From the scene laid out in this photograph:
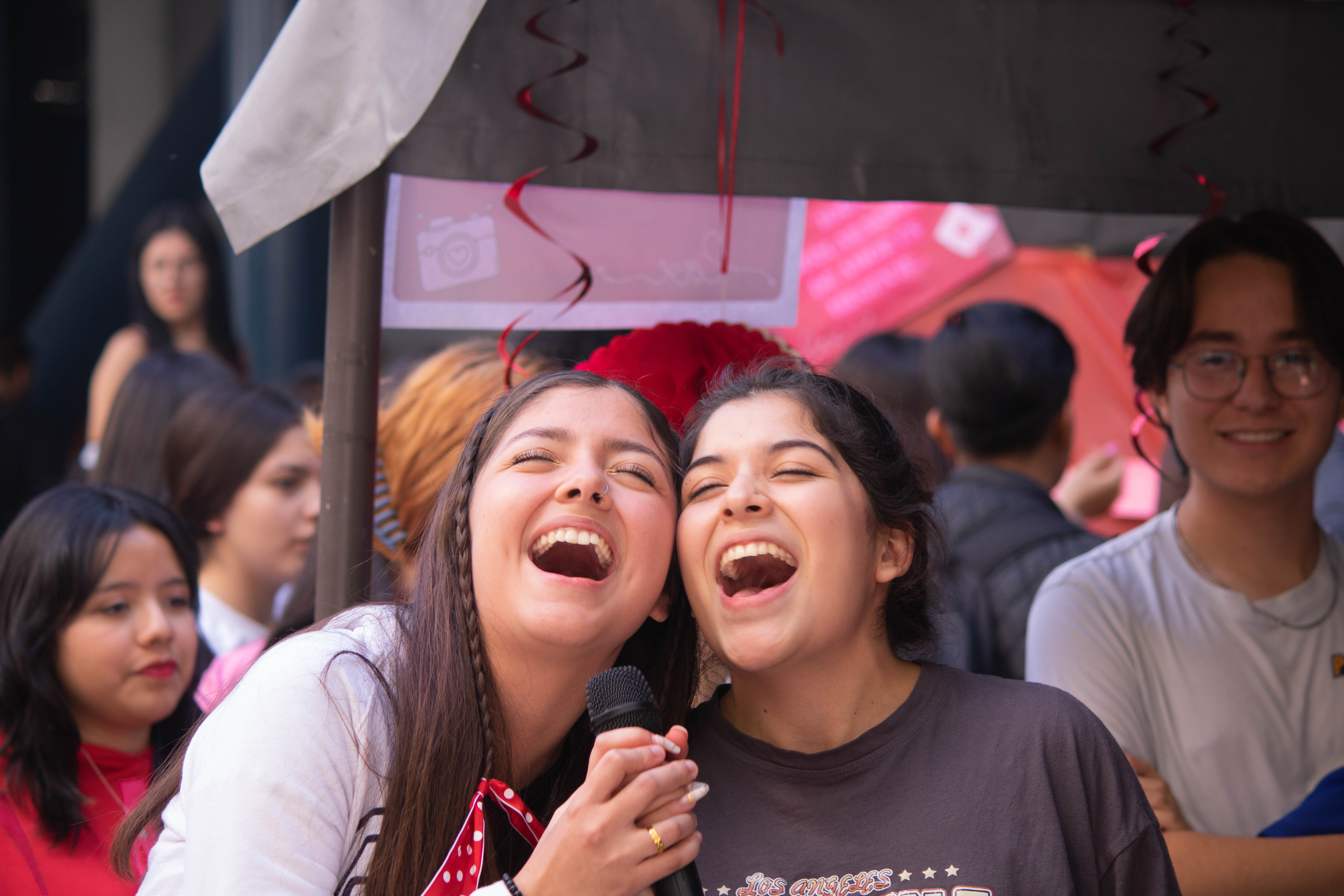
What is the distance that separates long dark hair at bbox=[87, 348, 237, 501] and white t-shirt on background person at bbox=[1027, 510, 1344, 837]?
287cm

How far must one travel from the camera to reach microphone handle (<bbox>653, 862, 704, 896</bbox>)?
1.58m

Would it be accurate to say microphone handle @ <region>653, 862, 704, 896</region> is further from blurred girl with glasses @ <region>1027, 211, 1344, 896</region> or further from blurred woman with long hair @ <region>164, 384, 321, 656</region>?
blurred woman with long hair @ <region>164, 384, 321, 656</region>

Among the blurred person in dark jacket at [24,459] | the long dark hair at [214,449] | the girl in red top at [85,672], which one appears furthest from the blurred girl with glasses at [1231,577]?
the blurred person in dark jacket at [24,459]

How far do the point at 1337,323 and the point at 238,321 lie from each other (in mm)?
6370

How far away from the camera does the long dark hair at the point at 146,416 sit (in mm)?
4156

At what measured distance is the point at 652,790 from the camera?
1.53 meters

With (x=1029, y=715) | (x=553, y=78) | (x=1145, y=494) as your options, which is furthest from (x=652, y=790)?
(x=1145, y=494)

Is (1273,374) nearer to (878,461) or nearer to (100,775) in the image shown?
(878,461)

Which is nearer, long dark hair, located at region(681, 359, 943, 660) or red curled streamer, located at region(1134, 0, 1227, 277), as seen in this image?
long dark hair, located at region(681, 359, 943, 660)

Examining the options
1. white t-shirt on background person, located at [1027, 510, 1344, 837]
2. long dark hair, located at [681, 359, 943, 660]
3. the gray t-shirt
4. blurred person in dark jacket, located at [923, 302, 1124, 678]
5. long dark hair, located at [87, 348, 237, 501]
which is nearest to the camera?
the gray t-shirt

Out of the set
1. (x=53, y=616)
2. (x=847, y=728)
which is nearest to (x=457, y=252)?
(x=53, y=616)

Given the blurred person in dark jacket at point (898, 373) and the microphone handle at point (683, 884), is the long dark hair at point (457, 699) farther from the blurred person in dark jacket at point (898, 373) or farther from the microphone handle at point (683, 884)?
the blurred person in dark jacket at point (898, 373)

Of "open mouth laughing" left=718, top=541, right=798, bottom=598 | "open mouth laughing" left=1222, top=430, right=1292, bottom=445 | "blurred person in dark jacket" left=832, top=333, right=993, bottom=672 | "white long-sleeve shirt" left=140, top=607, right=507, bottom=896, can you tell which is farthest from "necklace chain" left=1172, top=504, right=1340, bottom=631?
"white long-sleeve shirt" left=140, top=607, right=507, bottom=896

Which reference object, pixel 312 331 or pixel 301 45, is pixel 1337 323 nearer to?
pixel 301 45
